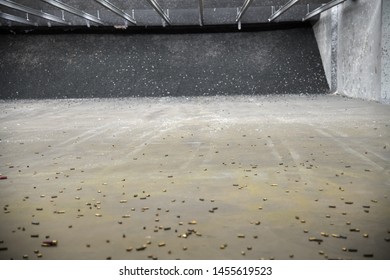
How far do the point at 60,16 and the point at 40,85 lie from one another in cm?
280

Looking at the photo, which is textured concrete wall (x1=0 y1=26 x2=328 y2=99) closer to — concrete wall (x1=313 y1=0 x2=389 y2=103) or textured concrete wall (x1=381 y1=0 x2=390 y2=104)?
concrete wall (x1=313 y1=0 x2=389 y2=103)

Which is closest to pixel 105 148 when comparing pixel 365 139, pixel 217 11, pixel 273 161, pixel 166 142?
pixel 166 142

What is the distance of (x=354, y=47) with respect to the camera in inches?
473

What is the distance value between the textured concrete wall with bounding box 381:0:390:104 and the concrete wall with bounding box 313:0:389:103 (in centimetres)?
3

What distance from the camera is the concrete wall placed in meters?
10.2

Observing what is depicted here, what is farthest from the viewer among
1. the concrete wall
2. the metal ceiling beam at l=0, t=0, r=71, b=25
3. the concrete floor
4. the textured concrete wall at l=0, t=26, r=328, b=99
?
the textured concrete wall at l=0, t=26, r=328, b=99

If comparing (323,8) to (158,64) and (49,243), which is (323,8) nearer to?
(158,64)

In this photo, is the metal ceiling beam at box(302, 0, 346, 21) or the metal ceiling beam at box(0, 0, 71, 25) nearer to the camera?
the metal ceiling beam at box(0, 0, 71, 25)

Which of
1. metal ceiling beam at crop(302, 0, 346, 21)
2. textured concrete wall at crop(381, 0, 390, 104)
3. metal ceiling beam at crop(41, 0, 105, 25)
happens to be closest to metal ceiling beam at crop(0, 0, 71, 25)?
metal ceiling beam at crop(41, 0, 105, 25)

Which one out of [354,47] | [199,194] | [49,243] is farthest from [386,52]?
[49,243]

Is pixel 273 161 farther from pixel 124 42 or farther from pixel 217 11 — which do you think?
pixel 124 42

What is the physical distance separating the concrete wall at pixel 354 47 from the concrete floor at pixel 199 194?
15.6ft

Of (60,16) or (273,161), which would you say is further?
(60,16)

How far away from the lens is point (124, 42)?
1650cm
